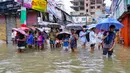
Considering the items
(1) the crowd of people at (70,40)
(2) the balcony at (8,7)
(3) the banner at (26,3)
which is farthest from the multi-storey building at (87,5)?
(1) the crowd of people at (70,40)

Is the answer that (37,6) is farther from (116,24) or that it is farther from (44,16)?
(116,24)

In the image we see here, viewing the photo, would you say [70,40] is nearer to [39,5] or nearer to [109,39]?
[109,39]

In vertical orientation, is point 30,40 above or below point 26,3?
below

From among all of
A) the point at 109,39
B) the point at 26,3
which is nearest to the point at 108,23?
the point at 109,39

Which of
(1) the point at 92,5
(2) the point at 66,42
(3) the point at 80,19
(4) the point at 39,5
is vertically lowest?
(2) the point at 66,42

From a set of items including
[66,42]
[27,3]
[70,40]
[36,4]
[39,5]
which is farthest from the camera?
[39,5]

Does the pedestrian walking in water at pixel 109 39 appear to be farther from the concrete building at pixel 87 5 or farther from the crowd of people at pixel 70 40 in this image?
the concrete building at pixel 87 5

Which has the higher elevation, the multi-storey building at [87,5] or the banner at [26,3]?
the multi-storey building at [87,5]

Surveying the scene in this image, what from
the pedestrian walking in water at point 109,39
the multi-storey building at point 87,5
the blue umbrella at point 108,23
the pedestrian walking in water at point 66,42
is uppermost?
the multi-storey building at point 87,5

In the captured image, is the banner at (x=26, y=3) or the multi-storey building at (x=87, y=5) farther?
the multi-storey building at (x=87, y=5)

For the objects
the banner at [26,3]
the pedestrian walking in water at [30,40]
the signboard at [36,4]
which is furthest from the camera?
the signboard at [36,4]

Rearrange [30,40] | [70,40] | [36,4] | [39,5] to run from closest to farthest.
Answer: [70,40], [30,40], [36,4], [39,5]

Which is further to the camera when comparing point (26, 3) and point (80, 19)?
point (80, 19)

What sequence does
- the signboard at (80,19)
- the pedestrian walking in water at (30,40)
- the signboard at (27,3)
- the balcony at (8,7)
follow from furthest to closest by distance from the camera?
the signboard at (80,19) → the balcony at (8,7) → the signboard at (27,3) → the pedestrian walking in water at (30,40)
